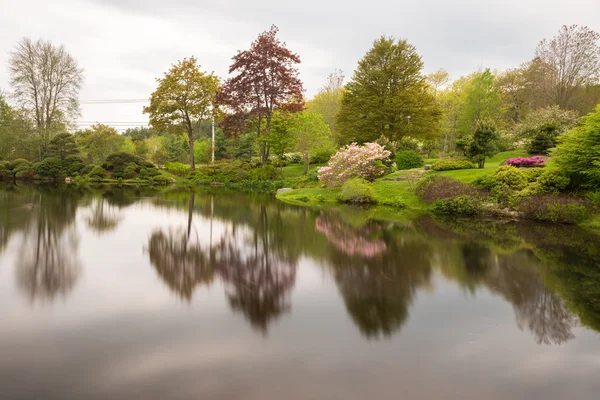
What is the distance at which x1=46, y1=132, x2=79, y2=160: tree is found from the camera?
1401 inches

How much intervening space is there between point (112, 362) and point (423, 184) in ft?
51.9

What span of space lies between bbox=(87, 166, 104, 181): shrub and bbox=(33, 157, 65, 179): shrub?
3462mm

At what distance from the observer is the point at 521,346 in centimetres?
394

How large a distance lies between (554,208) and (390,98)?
1755cm

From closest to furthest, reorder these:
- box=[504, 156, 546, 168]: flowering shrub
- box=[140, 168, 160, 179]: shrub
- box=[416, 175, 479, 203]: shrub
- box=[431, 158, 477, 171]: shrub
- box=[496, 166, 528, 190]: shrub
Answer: box=[496, 166, 528, 190]: shrub, box=[416, 175, 479, 203]: shrub, box=[504, 156, 546, 168]: flowering shrub, box=[431, 158, 477, 171]: shrub, box=[140, 168, 160, 179]: shrub

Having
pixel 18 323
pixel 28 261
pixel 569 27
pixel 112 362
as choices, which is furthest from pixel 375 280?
pixel 569 27

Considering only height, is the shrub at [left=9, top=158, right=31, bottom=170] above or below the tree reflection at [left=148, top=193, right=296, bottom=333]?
above

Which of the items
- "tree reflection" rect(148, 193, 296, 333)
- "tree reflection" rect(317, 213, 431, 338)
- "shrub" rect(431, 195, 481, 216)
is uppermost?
"shrub" rect(431, 195, 481, 216)

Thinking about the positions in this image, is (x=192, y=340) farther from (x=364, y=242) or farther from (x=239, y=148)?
(x=239, y=148)

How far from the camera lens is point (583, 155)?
12617mm

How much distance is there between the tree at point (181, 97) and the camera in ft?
110

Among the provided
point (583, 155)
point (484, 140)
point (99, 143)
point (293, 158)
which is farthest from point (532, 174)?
point (99, 143)

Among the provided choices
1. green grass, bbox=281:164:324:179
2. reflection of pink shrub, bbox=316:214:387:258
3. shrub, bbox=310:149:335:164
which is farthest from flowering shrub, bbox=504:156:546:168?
shrub, bbox=310:149:335:164

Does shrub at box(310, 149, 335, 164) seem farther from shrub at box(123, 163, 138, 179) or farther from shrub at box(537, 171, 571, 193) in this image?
shrub at box(537, 171, 571, 193)
